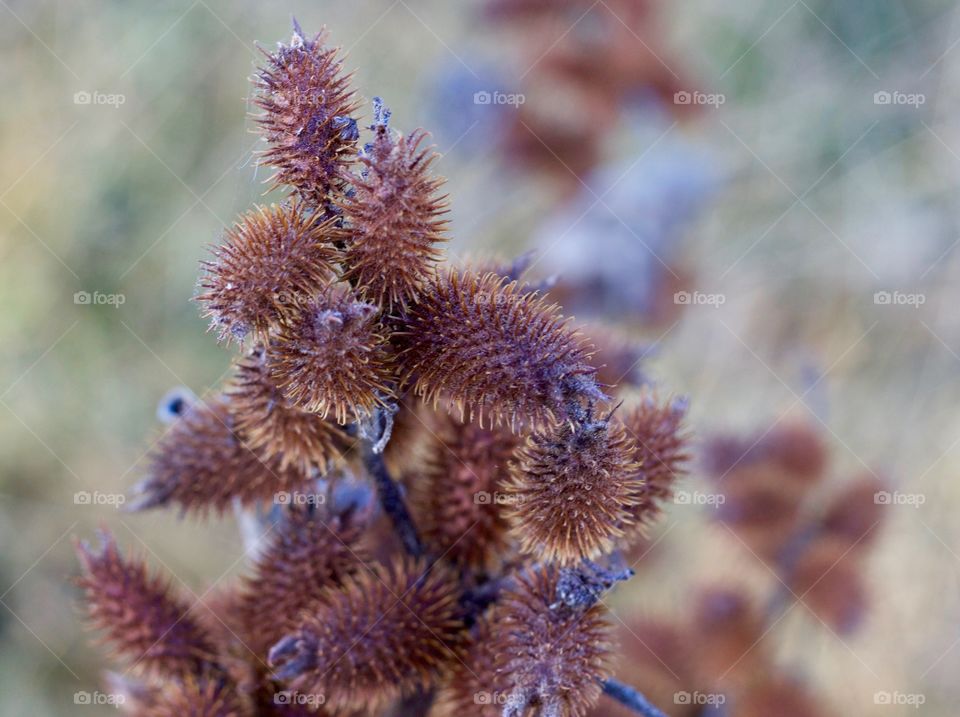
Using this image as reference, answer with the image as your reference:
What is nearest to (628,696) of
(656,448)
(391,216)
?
(656,448)

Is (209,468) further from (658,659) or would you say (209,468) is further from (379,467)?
(658,659)

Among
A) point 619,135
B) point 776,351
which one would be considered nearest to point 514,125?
point 619,135

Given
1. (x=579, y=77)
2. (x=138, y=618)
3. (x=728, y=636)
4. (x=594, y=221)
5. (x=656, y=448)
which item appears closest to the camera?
(x=656, y=448)

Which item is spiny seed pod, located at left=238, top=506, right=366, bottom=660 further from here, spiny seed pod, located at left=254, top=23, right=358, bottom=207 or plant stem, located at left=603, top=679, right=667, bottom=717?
spiny seed pod, located at left=254, top=23, right=358, bottom=207

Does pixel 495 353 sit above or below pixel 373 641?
above

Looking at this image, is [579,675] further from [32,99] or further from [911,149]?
[32,99]

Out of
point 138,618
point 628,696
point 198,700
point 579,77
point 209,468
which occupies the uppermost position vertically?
point 579,77

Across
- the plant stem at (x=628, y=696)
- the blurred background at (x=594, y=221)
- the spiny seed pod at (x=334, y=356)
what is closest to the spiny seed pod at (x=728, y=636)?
the blurred background at (x=594, y=221)

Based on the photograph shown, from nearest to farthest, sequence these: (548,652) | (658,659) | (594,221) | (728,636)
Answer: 1. (548,652)
2. (658,659)
3. (728,636)
4. (594,221)

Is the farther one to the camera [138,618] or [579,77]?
[579,77]
